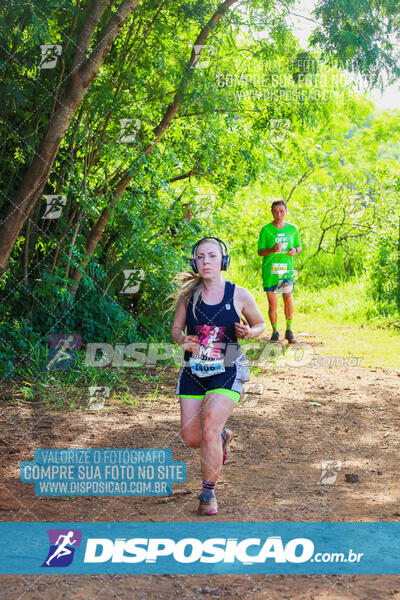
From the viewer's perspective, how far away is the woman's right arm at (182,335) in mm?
4234

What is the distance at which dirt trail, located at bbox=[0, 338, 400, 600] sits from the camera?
331 centimetres

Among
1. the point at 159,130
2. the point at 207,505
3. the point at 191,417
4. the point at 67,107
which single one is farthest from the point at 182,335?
the point at 159,130

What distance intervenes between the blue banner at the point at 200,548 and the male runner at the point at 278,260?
5703 millimetres

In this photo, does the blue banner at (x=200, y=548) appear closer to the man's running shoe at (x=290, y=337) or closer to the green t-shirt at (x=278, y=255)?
the man's running shoe at (x=290, y=337)

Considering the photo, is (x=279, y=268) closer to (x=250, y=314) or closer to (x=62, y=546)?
(x=250, y=314)

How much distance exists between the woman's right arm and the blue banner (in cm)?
96

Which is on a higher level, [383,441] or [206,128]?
[206,128]

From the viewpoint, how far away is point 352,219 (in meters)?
16.8

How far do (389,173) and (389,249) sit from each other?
203 centimetres

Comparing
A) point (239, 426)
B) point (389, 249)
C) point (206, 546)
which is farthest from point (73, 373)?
point (389, 249)

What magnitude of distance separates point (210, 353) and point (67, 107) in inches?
118

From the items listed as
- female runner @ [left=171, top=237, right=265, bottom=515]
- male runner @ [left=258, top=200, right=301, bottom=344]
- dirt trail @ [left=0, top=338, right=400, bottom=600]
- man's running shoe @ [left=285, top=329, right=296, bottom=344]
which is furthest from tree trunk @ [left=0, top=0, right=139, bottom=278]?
man's running shoe @ [left=285, top=329, right=296, bottom=344]

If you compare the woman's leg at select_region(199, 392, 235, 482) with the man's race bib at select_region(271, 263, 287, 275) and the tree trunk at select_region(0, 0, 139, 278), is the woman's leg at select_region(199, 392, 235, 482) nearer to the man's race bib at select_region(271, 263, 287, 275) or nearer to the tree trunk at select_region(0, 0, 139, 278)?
the tree trunk at select_region(0, 0, 139, 278)

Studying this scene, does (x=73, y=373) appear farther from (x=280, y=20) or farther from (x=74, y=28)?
(x=280, y=20)
